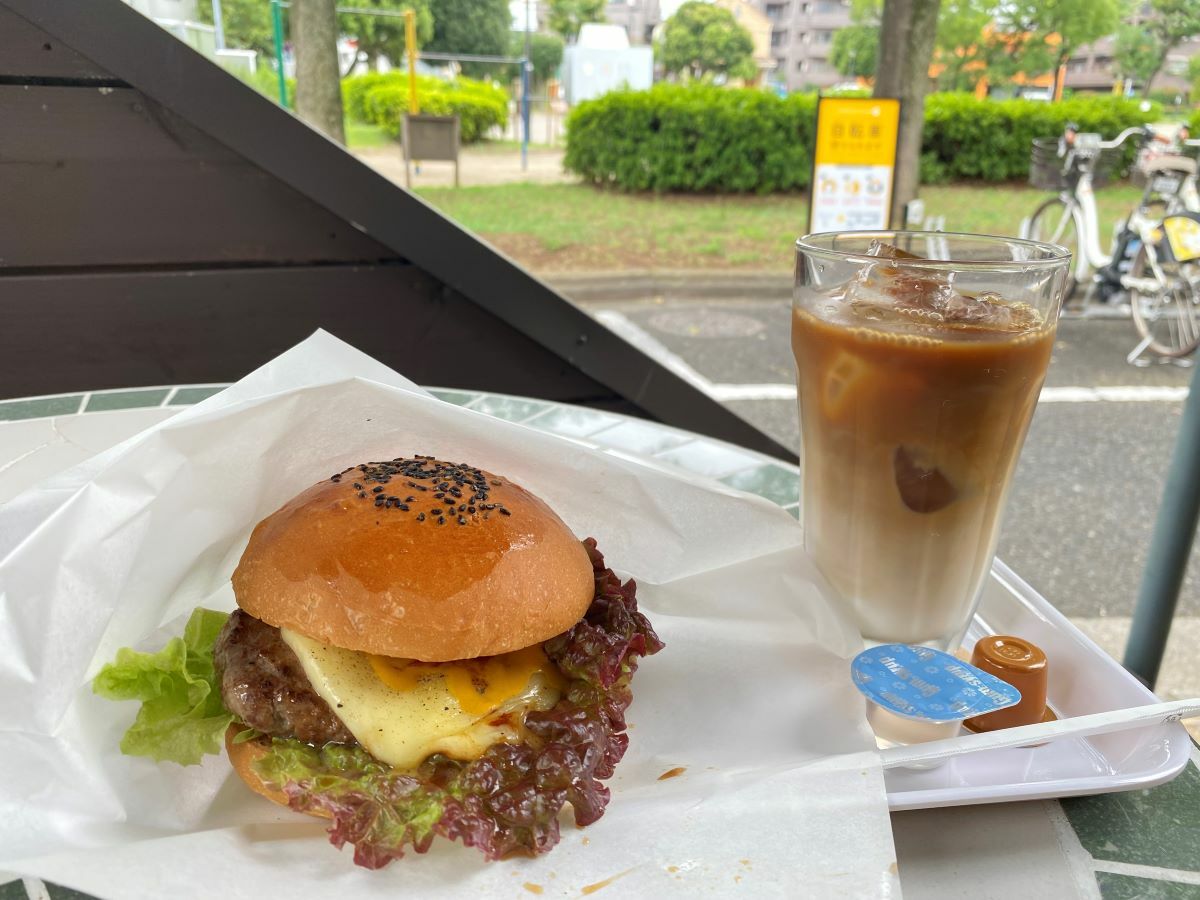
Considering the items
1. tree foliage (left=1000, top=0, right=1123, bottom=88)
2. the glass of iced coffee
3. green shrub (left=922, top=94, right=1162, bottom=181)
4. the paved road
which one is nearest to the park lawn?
green shrub (left=922, top=94, right=1162, bottom=181)

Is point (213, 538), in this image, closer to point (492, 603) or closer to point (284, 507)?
point (284, 507)

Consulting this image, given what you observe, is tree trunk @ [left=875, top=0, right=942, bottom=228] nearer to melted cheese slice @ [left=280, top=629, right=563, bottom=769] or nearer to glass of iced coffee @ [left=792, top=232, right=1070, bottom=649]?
glass of iced coffee @ [left=792, top=232, right=1070, bottom=649]

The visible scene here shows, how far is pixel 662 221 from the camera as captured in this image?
33.0 ft

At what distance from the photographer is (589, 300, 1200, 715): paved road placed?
11.0 ft

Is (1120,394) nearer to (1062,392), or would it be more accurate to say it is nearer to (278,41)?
(1062,392)

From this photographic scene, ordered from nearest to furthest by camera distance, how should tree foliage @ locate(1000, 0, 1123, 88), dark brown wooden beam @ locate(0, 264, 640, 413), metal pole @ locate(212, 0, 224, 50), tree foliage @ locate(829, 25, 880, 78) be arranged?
1. dark brown wooden beam @ locate(0, 264, 640, 413)
2. metal pole @ locate(212, 0, 224, 50)
3. tree foliage @ locate(1000, 0, 1123, 88)
4. tree foliage @ locate(829, 25, 880, 78)

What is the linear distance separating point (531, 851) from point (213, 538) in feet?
1.84

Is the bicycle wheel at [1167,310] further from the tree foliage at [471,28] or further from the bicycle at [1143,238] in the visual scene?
the tree foliage at [471,28]

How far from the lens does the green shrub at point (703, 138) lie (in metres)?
Answer: 10.9

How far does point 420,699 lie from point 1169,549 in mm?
1560

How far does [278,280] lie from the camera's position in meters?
2.31

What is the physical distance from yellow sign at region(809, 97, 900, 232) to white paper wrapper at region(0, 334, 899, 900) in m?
4.80

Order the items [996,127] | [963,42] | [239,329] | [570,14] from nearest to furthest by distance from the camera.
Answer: [239,329], [996,127], [963,42], [570,14]

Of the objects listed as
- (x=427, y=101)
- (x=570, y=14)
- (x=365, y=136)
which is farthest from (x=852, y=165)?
(x=570, y=14)
